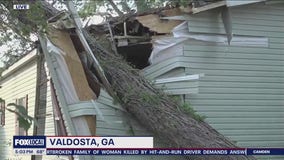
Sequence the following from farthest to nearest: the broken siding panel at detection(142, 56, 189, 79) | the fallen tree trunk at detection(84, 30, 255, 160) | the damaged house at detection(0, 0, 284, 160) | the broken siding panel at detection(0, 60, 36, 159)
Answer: the broken siding panel at detection(0, 60, 36, 159) < the broken siding panel at detection(142, 56, 189, 79) < the damaged house at detection(0, 0, 284, 160) < the fallen tree trunk at detection(84, 30, 255, 160)

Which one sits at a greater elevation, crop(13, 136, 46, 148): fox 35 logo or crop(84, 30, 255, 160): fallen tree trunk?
crop(84, 30, 255, 160): fallen tree trunk

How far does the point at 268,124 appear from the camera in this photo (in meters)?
10.7

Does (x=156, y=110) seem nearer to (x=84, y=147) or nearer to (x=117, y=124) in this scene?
(x=117, y=124)

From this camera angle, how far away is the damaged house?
898cm

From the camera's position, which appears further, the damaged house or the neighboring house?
the neighboring house

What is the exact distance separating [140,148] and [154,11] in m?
3.19

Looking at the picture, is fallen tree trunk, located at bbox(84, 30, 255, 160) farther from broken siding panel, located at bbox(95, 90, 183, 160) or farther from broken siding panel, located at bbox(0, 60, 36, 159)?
broken siding panel, located at bbox(0, 60, 36, 159)

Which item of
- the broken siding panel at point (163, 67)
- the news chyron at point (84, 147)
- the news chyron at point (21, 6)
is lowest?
the news chyron at point (84, 147)

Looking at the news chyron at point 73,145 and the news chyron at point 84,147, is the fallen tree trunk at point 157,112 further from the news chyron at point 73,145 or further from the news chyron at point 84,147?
the news chyron at point 73,145

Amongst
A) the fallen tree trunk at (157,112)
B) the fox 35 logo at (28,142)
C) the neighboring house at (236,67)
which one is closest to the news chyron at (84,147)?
the fox 35 logo at (28,142)

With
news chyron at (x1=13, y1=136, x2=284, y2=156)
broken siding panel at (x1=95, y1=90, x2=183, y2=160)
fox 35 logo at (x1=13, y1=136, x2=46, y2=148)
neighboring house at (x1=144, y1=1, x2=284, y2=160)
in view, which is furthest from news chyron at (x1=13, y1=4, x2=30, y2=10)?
neighboring house at (x1=144, y1=1, x2=284, y2=160)

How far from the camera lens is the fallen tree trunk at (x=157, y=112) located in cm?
781

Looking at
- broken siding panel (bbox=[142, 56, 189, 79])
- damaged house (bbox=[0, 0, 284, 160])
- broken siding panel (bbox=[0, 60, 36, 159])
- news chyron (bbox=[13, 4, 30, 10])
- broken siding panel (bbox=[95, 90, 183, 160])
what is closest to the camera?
news chyron (bbox=[13, 4, 30, 10])

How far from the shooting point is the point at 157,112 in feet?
26.4
